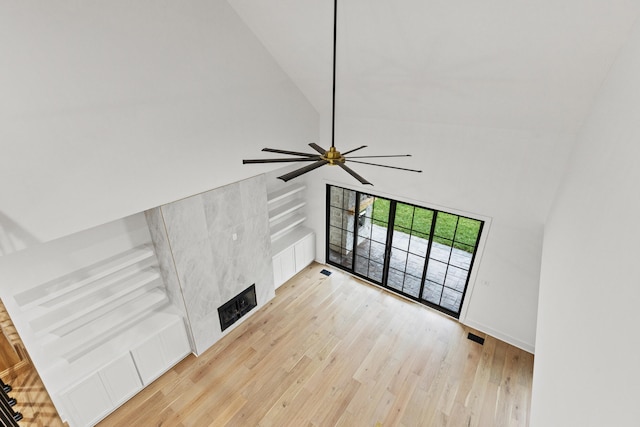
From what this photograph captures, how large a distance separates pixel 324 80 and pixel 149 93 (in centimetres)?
225

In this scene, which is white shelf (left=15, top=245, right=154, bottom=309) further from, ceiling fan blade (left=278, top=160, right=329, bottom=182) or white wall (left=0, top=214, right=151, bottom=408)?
ceiling fan blade (left=278, top=160, right=329, bottom=182)

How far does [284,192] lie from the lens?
5.90 metres

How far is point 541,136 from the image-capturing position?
3641 millimetres

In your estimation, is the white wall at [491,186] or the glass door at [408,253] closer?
the white wall at [491,186]

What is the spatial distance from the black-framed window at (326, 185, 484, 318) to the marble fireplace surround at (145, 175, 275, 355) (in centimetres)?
172

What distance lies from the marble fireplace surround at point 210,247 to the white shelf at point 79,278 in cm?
27

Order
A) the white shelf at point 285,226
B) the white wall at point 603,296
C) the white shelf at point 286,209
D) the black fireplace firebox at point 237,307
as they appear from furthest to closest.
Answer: the white shelf at point 285,226 < the white shelf at point 286,209 < the black fireplace firebox at point 237,307 < the white wall at point 603,296

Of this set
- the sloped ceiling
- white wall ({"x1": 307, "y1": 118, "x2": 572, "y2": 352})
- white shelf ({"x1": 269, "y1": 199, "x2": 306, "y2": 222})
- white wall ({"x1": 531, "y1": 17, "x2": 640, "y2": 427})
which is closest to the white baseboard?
white wall ({"x1": 307, "y1": 118, "x2": 572, "y2": 352})

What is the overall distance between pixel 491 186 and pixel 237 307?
4241 mm

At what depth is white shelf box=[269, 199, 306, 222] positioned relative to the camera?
5.81 metres

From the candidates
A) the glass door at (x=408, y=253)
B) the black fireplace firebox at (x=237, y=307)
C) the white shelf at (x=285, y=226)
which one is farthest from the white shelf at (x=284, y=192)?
the glass door at (x=408, y=253)

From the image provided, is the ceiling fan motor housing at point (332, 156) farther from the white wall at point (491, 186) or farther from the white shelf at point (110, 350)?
the white shelf at point (110, 350)

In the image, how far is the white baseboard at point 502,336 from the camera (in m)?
4.66

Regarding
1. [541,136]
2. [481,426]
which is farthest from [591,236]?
[481,426]
